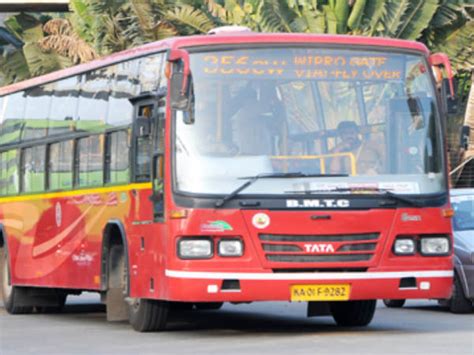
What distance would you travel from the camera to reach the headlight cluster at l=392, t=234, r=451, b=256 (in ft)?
47.4

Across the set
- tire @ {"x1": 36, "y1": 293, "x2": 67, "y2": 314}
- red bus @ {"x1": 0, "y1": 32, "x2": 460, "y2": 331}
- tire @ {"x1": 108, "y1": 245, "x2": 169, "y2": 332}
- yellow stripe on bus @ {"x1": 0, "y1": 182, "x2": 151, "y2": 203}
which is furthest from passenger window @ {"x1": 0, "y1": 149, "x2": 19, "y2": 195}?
red bus @ {"x1": 0, "y1": 32, "x2": 460, "y2": 331}

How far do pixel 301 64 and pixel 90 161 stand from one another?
3.30 metres

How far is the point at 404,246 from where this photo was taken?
1447 centimetres

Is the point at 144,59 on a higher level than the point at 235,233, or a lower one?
higher

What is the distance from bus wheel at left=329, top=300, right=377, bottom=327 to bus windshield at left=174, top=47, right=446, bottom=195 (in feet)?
6.57

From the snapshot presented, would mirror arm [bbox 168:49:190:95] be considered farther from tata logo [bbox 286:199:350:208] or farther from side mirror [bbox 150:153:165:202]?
tata logo [bbox 286:199:350:208]

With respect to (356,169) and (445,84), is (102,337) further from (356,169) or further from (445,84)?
(445,84)

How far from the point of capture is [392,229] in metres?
A: 14.4

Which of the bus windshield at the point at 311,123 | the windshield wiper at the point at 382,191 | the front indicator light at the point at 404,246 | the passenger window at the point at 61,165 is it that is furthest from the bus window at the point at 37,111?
the front indicator light at the point at 404,246

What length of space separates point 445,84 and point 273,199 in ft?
7.30

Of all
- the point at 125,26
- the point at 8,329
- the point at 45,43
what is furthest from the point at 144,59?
the point at 45,43

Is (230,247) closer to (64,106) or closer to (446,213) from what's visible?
(446,213)

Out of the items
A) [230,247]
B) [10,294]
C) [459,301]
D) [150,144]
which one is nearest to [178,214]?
[230,247]

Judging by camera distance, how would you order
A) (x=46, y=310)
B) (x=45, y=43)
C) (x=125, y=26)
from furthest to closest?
(x=45, y=43), (x=125, y=26), (x=46, y=310)
